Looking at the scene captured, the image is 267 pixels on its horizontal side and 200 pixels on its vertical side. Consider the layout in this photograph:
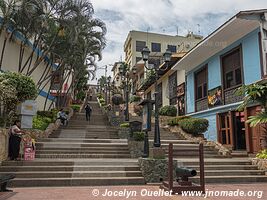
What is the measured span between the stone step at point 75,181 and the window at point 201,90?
35.3 feet

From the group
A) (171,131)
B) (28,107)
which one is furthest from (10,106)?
(171,131)

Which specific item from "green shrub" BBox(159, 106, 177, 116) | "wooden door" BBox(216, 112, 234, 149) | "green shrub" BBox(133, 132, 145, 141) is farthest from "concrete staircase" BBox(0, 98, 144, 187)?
"green shrub" BBox(159, 106, 177, 116)

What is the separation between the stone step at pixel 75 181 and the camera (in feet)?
29.1

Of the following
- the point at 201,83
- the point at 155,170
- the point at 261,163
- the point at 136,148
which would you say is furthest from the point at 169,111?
the point at 155,170

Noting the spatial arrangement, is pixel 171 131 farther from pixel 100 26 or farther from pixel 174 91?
pixel 100 26

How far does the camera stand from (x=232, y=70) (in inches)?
630

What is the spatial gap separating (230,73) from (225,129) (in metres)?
3.14

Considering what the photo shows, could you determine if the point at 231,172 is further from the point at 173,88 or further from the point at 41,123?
the point at 173,88

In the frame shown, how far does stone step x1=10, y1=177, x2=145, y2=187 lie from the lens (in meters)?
8.88

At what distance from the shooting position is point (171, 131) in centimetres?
1927

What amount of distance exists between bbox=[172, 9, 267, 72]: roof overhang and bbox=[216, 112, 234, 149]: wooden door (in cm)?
391

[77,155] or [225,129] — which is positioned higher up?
[225,129]

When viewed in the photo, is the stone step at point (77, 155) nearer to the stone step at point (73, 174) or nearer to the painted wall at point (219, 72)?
the stone step at point (73, 174)

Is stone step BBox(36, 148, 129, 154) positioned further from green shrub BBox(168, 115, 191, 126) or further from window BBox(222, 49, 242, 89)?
window BBox(222, 49, 242, 89)
